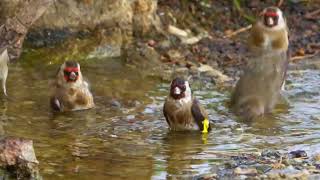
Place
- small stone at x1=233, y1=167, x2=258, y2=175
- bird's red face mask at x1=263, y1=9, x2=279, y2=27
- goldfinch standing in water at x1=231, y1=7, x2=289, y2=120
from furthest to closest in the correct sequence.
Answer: bird's red face mask at x1=263, y1=9, x2=279, y2=27 → goldfinch standing in water at x1=231, y1=7, x2=289, y2=120 → small stone at x1=233, y1=167, x2=258, y2=175

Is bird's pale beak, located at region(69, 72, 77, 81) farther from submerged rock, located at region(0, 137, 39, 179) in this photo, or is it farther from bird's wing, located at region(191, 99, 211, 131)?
submerged rock, located at region(0, 137, 39, 179)

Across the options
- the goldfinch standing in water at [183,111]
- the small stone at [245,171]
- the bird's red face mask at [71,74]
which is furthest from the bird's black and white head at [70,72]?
the small stone at [245,171]

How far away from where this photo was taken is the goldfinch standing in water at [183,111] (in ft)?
30.0

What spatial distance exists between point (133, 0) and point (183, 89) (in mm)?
3232

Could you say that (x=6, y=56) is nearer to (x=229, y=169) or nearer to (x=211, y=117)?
(x=211, y=117)

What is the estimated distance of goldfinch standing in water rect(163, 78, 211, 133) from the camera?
360 inches

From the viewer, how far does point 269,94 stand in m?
9.77

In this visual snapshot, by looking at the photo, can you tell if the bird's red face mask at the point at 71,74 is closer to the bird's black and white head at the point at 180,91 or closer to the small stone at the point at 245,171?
the bird's black and white head at the point at 180,91

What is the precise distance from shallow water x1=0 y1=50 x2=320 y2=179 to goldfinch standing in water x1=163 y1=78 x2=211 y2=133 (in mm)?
109

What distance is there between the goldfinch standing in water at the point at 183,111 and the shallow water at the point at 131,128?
11 cm

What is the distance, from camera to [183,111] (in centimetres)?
938

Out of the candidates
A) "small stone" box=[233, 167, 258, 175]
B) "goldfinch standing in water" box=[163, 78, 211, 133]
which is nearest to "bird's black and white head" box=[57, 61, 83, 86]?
"goldfinch standing in water" box=[163, 78, 211, 133]

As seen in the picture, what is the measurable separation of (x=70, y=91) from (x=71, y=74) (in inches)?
7.1

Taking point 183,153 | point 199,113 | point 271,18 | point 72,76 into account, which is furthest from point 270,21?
point 183,153
